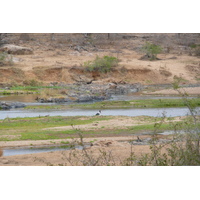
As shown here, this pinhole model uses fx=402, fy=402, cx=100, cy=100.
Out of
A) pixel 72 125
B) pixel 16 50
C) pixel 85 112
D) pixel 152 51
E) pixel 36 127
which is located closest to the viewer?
pixel 72 125

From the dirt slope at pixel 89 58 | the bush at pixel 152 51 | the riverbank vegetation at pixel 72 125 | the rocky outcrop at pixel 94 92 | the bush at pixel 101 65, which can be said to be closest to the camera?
the riverbank vegetation at pixel 72 125

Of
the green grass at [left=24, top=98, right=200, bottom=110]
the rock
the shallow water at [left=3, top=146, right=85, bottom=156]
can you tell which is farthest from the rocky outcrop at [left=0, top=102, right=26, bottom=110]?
the rock

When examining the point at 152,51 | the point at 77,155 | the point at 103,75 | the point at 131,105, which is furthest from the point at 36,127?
the point at 152,51

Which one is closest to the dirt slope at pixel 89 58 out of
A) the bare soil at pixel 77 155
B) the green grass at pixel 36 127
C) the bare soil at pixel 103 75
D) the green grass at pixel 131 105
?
the bare soil at pixel 103 75

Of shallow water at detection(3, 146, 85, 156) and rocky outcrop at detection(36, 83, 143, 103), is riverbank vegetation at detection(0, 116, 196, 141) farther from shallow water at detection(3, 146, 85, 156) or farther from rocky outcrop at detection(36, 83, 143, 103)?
rocky outcrop at detection(36, 83, 143, 103)

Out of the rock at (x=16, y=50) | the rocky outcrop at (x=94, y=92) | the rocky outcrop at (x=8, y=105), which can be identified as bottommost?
the rocky outcrop at (x=94, y=92)

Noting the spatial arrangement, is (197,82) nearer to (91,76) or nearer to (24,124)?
(91,76)

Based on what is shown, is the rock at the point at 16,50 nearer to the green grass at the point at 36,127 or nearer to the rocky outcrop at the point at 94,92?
the rocky outcrop at the point at 94,92

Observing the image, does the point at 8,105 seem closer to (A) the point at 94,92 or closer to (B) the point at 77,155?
(A) the point at 94,92

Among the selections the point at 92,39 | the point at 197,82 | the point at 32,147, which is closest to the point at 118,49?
the point at 92,39

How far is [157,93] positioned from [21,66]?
733 inches

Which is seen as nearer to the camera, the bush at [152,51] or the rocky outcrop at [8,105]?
the rocky outcrop at [8,105]

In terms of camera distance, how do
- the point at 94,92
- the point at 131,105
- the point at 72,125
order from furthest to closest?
the point at 94,92 < the point at 131,105 < the point at 72,125

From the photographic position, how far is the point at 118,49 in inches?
2249
